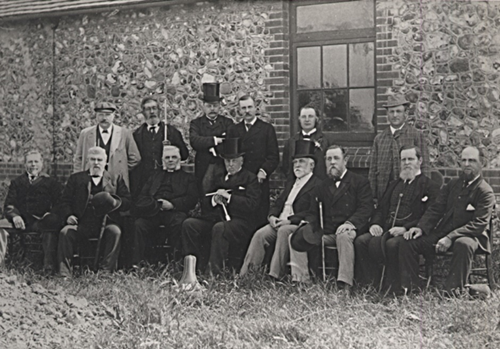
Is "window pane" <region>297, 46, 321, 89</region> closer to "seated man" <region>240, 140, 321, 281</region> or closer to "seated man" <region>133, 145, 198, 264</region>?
"seated man" <region>240, 140, 321, 281</region>

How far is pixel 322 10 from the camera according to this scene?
919cm

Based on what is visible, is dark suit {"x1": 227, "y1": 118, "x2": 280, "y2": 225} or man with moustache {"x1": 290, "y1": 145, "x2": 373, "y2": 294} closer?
man with moustache {"x1": 290, "y1": 145, "x2": 373, "y2": 294}

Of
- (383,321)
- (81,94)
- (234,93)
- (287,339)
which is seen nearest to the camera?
(287,339)

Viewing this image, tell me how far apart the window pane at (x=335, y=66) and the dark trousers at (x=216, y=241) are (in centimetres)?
226

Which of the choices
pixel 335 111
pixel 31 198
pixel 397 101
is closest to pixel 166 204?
pixel 31 198

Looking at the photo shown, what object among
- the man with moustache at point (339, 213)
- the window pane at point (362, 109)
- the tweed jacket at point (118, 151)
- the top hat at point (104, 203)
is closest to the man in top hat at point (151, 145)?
the tweed jacket at point (118, 151)

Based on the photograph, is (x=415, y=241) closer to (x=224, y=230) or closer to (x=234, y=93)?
(x=224, y=230)

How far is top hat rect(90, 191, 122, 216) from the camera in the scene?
834cm

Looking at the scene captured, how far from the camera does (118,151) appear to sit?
355 inches

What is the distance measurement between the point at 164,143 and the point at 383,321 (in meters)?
4.06

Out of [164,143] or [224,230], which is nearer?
[224,230]

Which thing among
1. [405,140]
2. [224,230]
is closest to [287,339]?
[224,230]

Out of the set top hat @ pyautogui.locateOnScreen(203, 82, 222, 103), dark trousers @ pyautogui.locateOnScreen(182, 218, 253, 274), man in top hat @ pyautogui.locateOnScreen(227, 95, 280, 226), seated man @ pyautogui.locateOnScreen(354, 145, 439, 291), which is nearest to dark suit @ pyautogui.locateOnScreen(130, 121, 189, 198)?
top hat @ pyautogui.locateOnScreen(203, 82, 222, 103)

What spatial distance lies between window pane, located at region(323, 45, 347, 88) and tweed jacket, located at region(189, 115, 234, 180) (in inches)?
53.4
